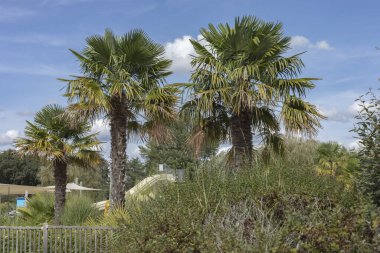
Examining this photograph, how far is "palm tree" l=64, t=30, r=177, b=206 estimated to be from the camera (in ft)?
49.0

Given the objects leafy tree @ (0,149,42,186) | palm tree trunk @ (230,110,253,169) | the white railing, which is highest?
leafy tree @ (0,149,42,186)

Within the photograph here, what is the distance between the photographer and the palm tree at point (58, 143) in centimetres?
1884

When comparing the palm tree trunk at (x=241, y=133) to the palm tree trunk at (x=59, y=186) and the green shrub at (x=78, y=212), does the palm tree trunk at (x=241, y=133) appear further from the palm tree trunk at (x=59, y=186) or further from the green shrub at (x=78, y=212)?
the palm tree trunk at (x=59, y=186)

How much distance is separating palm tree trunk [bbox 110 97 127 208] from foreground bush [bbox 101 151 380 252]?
497cm

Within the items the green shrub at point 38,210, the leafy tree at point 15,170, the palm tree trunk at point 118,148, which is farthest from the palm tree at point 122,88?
the leafy tree at point 15,170

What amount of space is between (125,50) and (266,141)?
5.10 meters

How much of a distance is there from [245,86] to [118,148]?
3.99 metres

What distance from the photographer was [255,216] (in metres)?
7.30

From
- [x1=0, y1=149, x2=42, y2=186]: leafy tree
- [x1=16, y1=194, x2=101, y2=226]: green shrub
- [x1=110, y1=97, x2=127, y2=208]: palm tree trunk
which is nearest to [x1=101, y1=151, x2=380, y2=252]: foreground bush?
[x1=110, y1=97, x2=127, y2=208]: palm tree trunk

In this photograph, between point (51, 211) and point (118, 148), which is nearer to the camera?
point (118, 148)

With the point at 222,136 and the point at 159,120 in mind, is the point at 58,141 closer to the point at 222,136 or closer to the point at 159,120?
the point at 159,120

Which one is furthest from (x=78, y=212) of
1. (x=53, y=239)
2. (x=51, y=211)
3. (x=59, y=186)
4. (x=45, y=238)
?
(x=51, y=211)

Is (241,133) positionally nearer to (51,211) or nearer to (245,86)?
(245,86)

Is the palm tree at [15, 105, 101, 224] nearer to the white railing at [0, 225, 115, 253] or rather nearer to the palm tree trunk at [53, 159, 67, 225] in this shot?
the palm tree trunk at [53, 159, 67, 225]
